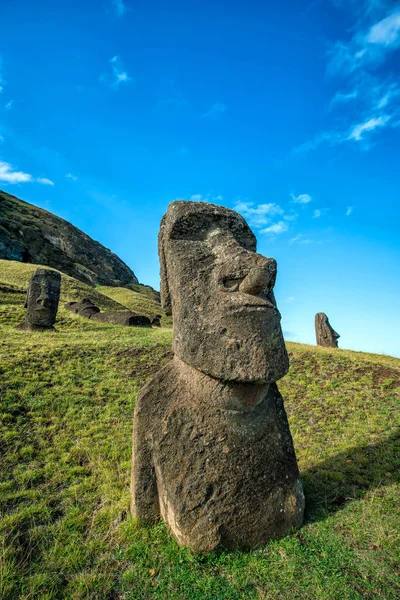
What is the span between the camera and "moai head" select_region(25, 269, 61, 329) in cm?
1609

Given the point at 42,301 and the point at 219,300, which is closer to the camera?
the point at 219,300

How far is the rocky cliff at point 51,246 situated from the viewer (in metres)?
58.9

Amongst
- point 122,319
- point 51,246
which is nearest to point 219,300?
point 122,319

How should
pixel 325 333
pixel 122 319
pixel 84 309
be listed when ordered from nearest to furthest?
1. pixel 325 333
2. pixel 122 319
3. pixel 84 309

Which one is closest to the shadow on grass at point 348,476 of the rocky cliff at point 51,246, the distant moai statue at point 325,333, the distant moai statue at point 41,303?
the distant moai statue at point 325,333

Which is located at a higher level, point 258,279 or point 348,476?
point 258,279

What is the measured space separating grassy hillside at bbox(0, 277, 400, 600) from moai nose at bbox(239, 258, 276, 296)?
2414 mm

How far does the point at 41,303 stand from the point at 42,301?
0.34ft

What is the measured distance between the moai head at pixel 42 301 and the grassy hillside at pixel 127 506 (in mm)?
7499

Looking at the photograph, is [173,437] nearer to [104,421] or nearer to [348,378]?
[104,421]

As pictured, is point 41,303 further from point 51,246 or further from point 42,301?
point 51,246

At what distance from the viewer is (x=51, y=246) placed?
64500mm

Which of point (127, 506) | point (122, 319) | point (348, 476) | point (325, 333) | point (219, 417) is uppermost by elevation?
point (122, 319)

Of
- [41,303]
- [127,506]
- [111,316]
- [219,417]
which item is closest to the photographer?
[219,417]
